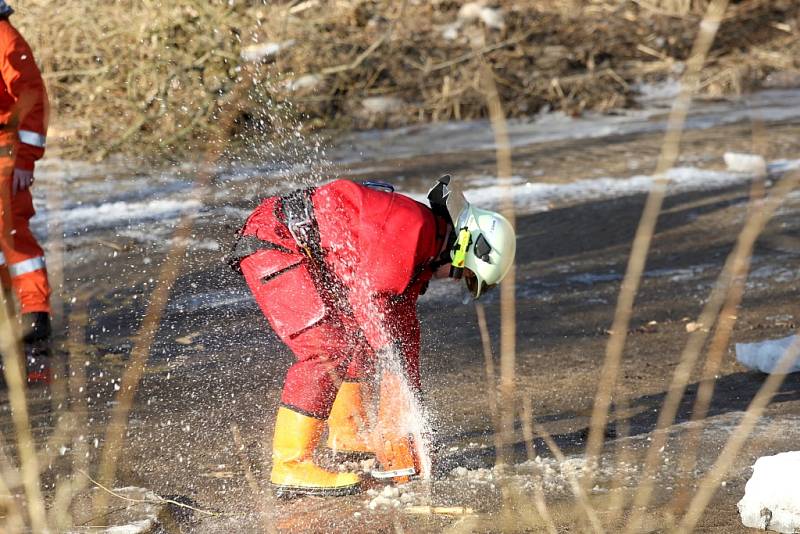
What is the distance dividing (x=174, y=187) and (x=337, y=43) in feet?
12.5

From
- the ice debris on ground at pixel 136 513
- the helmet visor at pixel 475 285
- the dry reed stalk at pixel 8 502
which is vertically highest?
the helmet visor at pixel 475 285

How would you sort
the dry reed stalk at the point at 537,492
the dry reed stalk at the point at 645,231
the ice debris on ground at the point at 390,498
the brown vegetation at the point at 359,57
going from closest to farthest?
1. the dry reed stalk at the point at 645,231
2. the dry reed stalk at the point at 537,492
3. the ice debris on ground at the point at 390,498
4. the brown vegetation at the point at 359,57

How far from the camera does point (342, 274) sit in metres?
4.09

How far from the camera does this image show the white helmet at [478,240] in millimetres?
4090

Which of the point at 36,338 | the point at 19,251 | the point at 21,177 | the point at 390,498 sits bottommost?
the point at 390,498

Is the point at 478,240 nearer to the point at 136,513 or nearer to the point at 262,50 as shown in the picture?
the point at 136,513

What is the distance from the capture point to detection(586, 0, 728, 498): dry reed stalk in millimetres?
2480

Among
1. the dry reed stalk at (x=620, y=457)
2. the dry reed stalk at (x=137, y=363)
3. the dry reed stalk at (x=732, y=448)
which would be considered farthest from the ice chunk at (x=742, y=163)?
the dry reed stalk at (x=620, y=457)

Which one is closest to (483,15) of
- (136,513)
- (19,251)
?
(19,251)

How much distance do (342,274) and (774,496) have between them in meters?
1.65

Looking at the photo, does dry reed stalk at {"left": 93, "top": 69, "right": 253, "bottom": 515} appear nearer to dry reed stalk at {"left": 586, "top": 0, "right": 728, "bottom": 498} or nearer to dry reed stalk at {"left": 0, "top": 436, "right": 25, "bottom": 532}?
dry reed stalk at {"left": 0, "top": 436, "right": 25, "bottom": 532}

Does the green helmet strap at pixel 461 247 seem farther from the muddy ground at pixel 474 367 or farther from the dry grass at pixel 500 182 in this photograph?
the muddy ground at pixel 474 367

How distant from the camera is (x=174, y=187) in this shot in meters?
9.48

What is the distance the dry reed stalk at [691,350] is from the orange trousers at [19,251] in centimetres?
325
